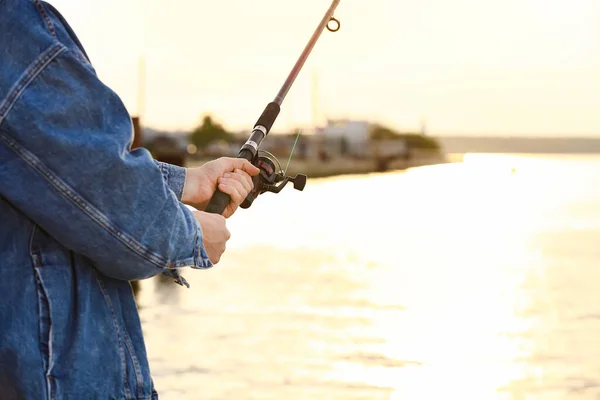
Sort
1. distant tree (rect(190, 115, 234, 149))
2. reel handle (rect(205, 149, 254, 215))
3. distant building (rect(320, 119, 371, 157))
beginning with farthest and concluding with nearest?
distant building (rect(320, 119, 371, 157)) < distant tree (rect(190, 115, 234, 149)) < reel handle (rect(205, 149, 254, 215))

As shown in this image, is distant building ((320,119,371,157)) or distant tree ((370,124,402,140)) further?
distant tree ((370,124,402,140))

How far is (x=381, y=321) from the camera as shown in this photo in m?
9.02

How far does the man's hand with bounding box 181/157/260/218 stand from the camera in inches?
99.0

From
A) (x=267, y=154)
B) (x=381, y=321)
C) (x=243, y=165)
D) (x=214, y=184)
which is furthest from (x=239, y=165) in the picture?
(x=381, y=321)

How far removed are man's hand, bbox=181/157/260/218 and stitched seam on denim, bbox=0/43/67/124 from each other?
2.54 ft

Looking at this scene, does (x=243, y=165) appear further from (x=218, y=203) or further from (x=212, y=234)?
(x=212, y=234)

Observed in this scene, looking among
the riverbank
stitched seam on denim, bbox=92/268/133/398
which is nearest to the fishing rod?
stitched seam on denim, bbox=92/268/133/398

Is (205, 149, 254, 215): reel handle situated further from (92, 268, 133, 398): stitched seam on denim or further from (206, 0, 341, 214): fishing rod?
(92, 268, 133, 398): stitched seam on denim

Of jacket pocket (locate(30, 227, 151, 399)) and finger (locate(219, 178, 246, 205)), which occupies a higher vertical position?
finger (locate(219, 178, 246, 205))

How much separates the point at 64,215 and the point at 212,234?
41cm

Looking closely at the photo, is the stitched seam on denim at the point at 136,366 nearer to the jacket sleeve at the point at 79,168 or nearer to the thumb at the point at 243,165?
the jacket sleeve at the point at 79,168

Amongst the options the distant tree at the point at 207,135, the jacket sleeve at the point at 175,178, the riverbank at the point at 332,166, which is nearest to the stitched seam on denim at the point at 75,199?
the jacket sleeve at the point at 175,178

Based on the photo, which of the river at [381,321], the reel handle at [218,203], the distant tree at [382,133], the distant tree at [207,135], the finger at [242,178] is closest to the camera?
the reel handle at [218,203]

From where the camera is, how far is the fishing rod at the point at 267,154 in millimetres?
2902
